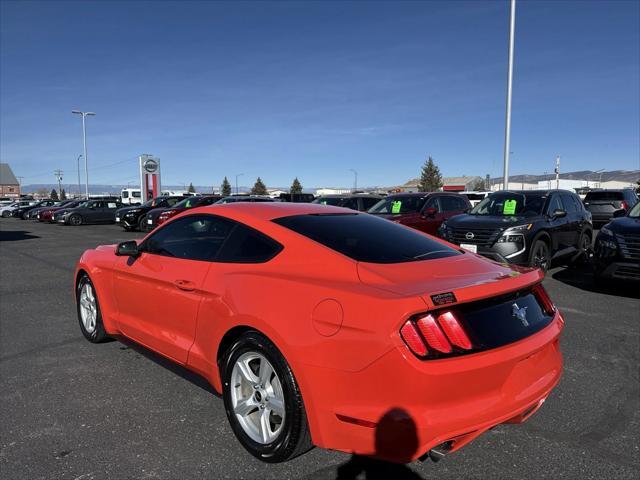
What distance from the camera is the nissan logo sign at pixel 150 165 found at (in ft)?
124

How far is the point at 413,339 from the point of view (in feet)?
7.36

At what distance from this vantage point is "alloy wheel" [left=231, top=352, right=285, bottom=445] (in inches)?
107

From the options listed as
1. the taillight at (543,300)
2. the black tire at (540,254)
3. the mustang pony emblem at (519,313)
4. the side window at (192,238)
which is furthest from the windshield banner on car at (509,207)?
the side window at (192,238)

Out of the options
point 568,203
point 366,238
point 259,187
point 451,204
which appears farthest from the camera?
point 259,187

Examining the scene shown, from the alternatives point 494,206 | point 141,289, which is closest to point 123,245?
point 141,289

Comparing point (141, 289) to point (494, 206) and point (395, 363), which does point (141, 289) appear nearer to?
point (395, 363)

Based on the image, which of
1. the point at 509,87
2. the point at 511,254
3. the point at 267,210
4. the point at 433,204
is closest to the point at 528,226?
the point at 511,254

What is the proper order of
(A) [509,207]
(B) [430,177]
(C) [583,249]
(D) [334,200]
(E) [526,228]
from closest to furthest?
(E) [526,228], (A) [509,207], (C) [583,249], (D) [334,200], (B) [430,177]

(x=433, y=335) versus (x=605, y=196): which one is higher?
(x=605, y=196)

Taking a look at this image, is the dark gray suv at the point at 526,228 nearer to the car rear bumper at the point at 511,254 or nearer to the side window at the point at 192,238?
the car rear bumper at the point at 511,254

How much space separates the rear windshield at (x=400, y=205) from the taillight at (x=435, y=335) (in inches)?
391

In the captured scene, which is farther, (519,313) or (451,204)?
(451,204)

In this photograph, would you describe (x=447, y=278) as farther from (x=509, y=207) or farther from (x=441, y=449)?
(x=509, y=207)

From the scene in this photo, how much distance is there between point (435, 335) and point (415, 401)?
32 cm
